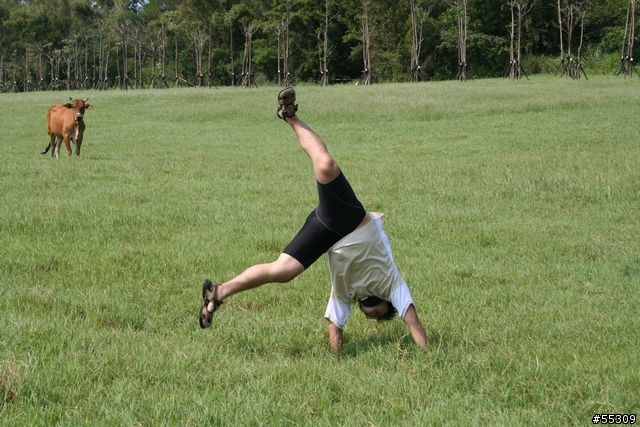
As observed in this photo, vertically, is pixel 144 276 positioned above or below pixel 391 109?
below

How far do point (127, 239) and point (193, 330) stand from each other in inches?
140

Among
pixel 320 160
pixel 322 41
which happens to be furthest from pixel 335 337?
pixel 322 41

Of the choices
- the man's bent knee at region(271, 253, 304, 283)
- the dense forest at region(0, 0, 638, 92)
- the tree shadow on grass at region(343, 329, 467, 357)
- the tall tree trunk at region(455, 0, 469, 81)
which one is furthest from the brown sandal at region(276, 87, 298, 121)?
the tall tree trunk at region(455, 0, 469, 81)

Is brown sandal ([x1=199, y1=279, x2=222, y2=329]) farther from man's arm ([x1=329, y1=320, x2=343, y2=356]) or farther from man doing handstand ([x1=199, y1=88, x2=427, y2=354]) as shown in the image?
man's arm ([x1=329, y1=320, x2=343, y2=356])

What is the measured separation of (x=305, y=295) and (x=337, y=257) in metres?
1.64

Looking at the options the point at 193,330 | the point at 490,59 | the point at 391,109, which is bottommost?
the point at 193,330

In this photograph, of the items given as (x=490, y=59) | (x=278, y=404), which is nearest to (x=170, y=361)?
(x=278, y=404)

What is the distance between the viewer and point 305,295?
21.9 feet

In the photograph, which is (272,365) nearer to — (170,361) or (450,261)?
(170,361)

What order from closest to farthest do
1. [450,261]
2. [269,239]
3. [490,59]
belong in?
[450,261] < [269,239] < [490,59]

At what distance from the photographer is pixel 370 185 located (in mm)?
13344

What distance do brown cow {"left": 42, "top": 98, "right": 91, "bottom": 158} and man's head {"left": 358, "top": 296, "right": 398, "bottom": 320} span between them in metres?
14.2

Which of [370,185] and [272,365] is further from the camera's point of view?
[370,185]

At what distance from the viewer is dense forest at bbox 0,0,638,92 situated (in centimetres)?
5788
